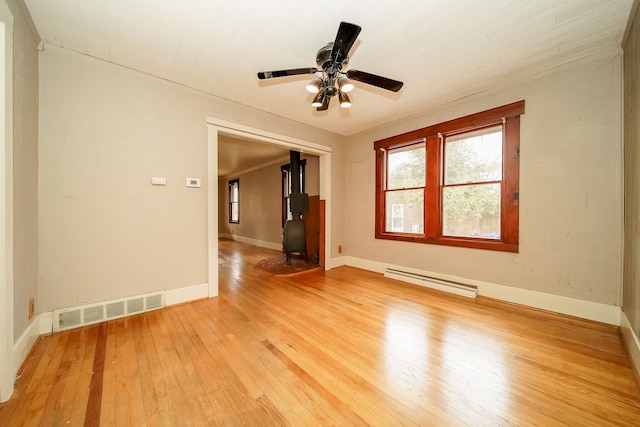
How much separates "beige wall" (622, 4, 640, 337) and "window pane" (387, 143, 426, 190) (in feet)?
6.31

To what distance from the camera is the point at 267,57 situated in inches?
86.7

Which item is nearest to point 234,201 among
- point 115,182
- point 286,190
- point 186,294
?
point 286,190

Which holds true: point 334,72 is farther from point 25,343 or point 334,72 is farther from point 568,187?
point 25,343

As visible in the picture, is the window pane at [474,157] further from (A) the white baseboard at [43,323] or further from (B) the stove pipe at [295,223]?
(A) the white baseboard at [43,323]

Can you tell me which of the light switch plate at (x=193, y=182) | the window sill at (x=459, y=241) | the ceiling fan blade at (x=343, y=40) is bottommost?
the window sill at (x=459, y=241)

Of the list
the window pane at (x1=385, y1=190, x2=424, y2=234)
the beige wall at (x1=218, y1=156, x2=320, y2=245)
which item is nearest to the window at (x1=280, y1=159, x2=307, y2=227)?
the beige wall at (x1=218, y1=156, x2=320, y2=245)

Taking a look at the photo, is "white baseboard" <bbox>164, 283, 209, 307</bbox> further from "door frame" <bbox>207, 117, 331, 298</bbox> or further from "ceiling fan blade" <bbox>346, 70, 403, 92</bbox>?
"ceiling fan blade" <bbox>346, 70, 403, 92</bbox>

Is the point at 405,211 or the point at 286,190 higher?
the point at 286,190

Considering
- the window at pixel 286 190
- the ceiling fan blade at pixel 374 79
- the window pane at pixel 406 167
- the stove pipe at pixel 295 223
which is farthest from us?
the window at pixel 286 190

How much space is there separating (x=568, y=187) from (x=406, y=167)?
1.92 m

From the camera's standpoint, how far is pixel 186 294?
274 centimetres

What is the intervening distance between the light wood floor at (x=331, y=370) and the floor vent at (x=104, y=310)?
97 mm

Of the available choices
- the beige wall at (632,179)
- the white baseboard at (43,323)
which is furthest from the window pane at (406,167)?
the white baseboard at (43,323)

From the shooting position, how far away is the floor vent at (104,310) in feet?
6.81
